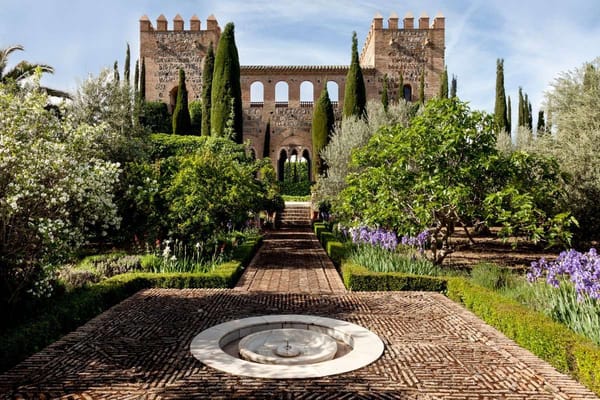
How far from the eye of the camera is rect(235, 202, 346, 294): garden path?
781 centimetres

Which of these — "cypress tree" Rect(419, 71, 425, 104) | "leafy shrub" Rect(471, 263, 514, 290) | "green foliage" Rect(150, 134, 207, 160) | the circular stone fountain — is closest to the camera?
the circular stone fountain

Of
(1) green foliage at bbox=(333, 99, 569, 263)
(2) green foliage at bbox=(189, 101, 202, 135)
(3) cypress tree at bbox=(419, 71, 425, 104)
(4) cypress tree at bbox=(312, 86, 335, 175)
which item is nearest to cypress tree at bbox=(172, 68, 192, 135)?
(2) green foliage at bbox=(189, 101, 202, 135)

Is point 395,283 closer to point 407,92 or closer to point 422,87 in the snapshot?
point 422,87

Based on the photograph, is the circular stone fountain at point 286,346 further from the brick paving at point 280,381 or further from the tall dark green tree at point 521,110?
the tall dark green tree at point 521,110

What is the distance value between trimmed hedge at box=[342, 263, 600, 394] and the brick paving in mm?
132

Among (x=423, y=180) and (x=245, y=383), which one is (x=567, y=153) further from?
(x=245, y=383)

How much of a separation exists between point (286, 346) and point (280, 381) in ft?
2.75

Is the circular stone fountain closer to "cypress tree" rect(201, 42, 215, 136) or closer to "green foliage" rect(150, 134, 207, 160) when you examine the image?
"green foliage" rect(150, 134, 207, 160)

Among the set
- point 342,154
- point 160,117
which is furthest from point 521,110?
point 160,117

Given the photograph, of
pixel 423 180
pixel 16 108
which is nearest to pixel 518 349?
pixel 423 180

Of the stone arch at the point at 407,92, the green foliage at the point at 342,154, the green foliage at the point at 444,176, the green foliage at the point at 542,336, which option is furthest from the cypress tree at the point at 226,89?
the green foliage at the point at 542,336

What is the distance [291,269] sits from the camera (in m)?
9.65

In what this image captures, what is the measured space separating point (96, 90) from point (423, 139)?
Answer: 12.4 meters

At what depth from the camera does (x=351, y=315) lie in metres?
6.02
